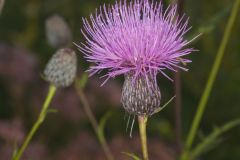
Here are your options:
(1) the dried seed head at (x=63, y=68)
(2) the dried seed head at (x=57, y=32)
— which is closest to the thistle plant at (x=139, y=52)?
(1) the dried seed head at (x=63, y=68)

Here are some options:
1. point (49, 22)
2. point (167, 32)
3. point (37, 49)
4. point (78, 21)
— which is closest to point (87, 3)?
point (78, 21)

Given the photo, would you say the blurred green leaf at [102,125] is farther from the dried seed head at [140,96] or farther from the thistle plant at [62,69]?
the dried seed head at [140,96]

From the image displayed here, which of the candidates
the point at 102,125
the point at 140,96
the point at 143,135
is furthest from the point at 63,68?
the point at 143,135

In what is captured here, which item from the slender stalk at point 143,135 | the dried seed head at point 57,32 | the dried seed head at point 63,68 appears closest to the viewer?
the slender stalk at point 143,135

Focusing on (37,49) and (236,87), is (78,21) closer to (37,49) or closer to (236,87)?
(37,49)

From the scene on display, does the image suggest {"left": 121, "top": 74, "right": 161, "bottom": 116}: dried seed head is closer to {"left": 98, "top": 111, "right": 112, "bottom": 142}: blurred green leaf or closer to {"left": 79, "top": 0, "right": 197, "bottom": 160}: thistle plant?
{"left": 79, "top": 0, "right": 197, "bottom": 160}: thistle plant
